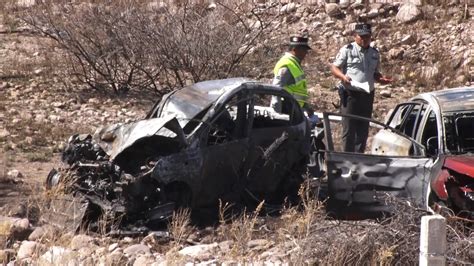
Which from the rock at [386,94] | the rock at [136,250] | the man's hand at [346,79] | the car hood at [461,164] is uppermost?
the man's hand at [346,79]

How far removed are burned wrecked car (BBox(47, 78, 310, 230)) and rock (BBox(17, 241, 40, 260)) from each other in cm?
83

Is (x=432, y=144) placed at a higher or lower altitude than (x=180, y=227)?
higher

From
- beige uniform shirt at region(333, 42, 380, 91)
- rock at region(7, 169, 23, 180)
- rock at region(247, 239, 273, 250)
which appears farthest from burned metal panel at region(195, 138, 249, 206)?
rock at region(7, 169, 23, 180)

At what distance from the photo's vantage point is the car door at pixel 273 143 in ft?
30.7

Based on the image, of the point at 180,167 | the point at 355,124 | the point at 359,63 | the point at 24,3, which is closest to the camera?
the point at 180,167

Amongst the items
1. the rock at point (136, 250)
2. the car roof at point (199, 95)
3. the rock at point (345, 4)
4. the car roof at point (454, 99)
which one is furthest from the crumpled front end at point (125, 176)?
the rock at point (345, 4)

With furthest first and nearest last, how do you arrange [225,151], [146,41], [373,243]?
[146,41] → [225,151] → [373,243]

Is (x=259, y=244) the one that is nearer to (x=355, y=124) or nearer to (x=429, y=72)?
(x=355, y=124)

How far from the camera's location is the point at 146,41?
16.2 meters

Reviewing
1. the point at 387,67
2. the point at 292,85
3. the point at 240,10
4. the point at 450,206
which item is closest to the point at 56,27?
the point at 240,10

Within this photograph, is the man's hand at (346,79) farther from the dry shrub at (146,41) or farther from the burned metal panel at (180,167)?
the dry shrub at (146,41)

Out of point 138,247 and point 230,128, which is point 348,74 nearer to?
point 230,128

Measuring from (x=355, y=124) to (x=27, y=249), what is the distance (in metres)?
4.15

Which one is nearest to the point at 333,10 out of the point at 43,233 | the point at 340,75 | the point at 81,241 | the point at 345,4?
the point at 345,4
